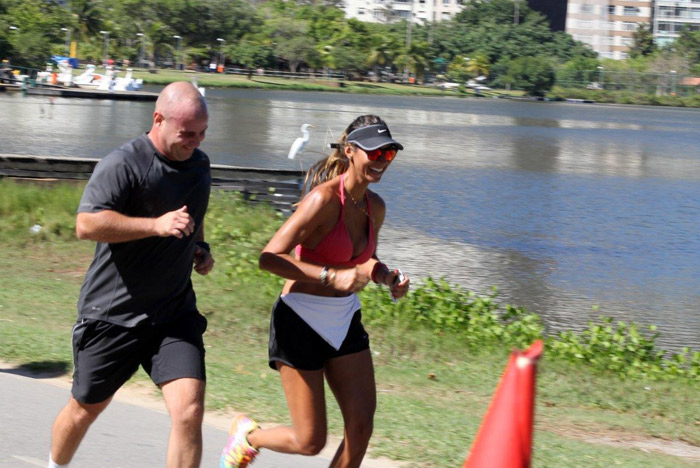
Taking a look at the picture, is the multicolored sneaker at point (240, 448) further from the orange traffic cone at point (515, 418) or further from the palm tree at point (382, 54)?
the palm tree at point (382, 54)

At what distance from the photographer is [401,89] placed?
419ft

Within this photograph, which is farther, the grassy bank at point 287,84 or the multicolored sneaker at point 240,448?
the grassy bank at point 287,84

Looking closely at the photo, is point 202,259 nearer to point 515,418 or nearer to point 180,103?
point 180,103

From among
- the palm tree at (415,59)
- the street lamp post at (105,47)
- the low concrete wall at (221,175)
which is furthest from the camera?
the palm tree at (415,59)

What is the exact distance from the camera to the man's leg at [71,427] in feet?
14.0

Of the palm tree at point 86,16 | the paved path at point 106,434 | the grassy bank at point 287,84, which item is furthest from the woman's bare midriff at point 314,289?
the palm tree at point 86,16

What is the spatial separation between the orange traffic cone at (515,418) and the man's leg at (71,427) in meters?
1.77

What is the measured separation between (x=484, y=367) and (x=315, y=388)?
4159 millimetres

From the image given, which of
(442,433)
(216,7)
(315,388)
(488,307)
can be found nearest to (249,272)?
(488,307)

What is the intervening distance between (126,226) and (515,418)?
1.58 meters

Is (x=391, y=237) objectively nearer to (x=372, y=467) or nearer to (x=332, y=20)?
(x=372, y=467)

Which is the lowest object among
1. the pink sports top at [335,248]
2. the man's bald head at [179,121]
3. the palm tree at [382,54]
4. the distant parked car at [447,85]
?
the pink sports top at [335,248]

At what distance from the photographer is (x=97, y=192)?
394 centimetres

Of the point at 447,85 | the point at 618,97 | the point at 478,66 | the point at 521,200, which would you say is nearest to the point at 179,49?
the point at 447,85
